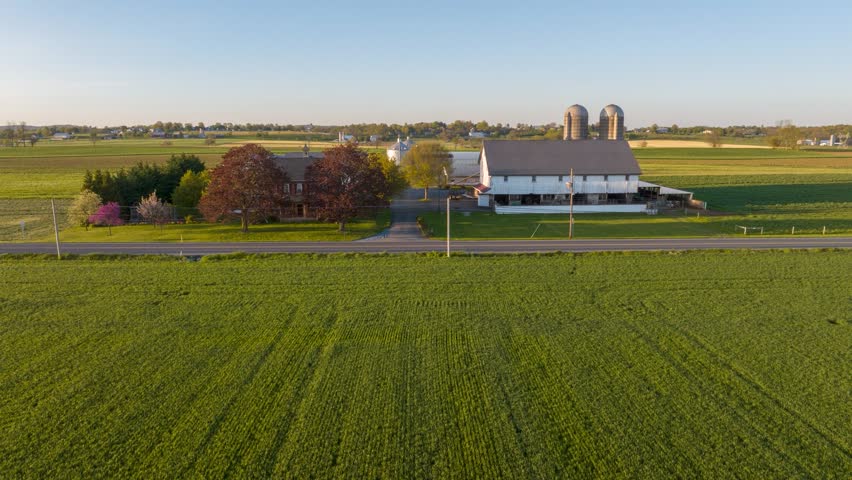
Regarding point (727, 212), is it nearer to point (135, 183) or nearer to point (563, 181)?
point (563, 181)

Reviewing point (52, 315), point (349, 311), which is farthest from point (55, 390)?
point (349, 311)

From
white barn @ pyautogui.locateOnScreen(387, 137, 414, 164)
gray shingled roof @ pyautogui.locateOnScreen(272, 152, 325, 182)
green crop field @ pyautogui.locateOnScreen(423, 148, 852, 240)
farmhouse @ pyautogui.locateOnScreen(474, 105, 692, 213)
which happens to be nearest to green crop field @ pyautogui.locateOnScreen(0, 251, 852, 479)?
green crop field @ pyautogui.locateOnScreen(423, 148, 852, 240)

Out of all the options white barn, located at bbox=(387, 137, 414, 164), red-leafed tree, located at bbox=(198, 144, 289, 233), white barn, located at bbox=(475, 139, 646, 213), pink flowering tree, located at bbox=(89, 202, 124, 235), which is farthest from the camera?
white barn, located at bbox=(387, 137, 414, 164)

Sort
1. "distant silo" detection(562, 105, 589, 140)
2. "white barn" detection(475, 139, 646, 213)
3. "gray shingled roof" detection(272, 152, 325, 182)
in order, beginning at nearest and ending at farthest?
"gray shingled roof" detection(272, 152, 325, 182) → "white barn" detection(475, 139, 646, 213) → "distant silo" detection(562, 105, 589, 140)

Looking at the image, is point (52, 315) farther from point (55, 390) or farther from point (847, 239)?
point (847, 239)

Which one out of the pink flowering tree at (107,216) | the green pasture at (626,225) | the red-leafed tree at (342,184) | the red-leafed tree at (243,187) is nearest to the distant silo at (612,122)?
the green pasture at (626,225)

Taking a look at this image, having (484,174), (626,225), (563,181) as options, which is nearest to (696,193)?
(563,181)

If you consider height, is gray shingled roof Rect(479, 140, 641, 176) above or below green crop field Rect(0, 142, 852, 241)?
above

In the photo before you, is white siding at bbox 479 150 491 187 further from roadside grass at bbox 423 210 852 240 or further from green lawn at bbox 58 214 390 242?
green lawn at bbox 58 214 390 242
